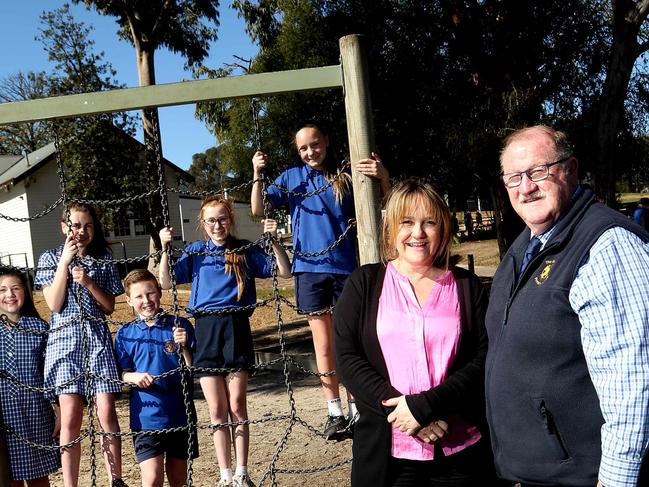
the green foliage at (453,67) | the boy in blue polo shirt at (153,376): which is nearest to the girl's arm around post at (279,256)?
the boy in blue polo shirt at (153,376)

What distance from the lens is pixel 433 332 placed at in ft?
6.73

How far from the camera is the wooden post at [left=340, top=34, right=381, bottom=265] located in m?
2.77

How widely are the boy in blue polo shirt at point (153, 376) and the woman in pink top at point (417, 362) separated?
1114mm

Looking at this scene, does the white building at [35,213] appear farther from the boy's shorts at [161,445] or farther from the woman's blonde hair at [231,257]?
the boy's shorts at [161,445]

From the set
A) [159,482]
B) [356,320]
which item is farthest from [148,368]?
[356,320]

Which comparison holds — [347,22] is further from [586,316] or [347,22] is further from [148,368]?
[586,316]

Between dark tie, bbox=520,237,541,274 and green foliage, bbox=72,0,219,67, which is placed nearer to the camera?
dark tie, bbox=520,237,541,274

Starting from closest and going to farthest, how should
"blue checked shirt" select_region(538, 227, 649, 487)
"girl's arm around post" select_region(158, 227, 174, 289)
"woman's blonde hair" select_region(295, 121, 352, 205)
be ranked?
1. "blue checked shirt" select_region(538, 227, 649, 487)
2. "girl's arm around post" select_region(158, 227, 174, 289)
3. "woman's blonde hair" select_region(295, 121, 352, 205)

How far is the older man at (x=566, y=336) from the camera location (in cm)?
158

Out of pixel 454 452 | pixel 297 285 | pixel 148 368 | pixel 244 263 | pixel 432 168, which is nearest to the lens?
pixel 454 452

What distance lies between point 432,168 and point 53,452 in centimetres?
955

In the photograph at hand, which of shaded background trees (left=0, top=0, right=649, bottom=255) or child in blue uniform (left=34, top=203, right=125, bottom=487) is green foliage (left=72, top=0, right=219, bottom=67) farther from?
child in blue uniform (left=34, top=203, right=125, bottom=487)

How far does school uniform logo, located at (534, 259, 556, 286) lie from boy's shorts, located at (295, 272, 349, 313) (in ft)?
5.45

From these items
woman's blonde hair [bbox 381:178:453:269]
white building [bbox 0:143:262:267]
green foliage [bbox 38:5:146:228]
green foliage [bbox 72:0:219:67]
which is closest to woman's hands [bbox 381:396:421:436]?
woman's blonde hair [bbox 381:178:453:269]
